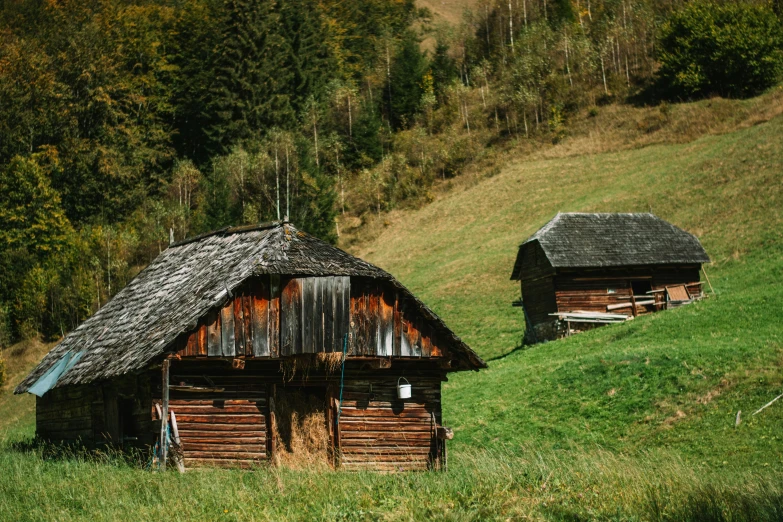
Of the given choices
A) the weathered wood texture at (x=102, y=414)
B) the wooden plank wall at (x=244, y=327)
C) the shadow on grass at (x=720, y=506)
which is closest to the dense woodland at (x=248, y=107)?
the weathered wood texture at (x=102, y=414)

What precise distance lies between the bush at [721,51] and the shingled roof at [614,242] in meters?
33.9

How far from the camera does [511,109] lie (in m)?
81.4

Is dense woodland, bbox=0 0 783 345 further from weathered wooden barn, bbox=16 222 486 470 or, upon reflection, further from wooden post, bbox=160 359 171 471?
wooden post, bbox=160 359 171 471

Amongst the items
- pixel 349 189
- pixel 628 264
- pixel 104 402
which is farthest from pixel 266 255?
pixel 349 189

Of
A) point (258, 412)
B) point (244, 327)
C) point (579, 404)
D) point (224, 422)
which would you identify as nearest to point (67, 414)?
point (224, 422)

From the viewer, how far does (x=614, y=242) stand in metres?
41.0

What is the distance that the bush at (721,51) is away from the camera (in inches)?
2808

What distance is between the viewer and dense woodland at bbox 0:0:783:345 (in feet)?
215

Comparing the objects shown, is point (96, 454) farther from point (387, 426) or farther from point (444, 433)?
point (444, 433)

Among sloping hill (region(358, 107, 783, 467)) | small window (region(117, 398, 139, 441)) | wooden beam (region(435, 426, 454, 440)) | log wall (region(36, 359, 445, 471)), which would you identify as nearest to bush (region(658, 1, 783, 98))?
sloping hill (region(358, 107, 783, 467))

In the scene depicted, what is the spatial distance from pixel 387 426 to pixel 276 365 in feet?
9.98

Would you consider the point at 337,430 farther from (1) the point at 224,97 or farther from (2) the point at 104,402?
(1) the point at 224,97

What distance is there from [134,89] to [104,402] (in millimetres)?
71502

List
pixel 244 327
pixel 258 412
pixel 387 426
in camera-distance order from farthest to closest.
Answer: pixel 387 426 → pixel 258 412 → pixel 244 327
